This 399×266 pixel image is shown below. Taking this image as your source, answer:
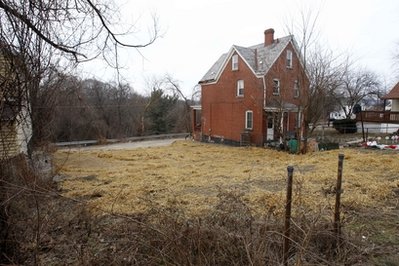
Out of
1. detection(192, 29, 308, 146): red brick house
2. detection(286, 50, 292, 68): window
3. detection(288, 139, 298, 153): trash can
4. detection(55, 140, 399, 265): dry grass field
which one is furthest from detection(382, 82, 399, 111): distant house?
detection(55, 140, 399, 265): dry grass field

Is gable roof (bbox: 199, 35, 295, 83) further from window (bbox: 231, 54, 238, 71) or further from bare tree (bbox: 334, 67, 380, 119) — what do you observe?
bare tree (bbox: 334, 67, 380, 119)

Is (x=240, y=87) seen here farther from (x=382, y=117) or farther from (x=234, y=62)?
(x=382, y=117)

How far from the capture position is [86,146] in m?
27.9

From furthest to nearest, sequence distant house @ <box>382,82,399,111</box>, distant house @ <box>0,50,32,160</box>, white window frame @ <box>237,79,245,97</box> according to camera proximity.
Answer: distant house @ <box>382,82,399,111</box>, white window frame @ <box>237,79,245,97</box>, distant house @ <box>0,50,32,160</box>

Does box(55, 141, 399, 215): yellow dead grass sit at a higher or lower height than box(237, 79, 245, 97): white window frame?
lower

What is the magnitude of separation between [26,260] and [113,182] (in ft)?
19.0

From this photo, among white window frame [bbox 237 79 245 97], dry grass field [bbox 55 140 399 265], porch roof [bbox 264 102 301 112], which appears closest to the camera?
dry grass field [bbox 55 140 399 265]

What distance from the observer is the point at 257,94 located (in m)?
20.7

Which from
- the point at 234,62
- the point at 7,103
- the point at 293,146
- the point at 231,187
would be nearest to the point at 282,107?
the point at 293,146

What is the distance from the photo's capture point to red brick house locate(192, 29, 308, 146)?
1909 cm

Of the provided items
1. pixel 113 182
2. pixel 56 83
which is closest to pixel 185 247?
pixel 56 83

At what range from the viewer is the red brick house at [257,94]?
19094 millimetres

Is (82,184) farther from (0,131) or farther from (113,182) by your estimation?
(0,131)

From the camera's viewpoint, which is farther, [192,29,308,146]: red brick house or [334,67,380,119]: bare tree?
[334,67,380,119]: bare tree
